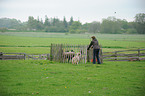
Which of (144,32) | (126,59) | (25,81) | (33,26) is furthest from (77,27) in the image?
(25,81)

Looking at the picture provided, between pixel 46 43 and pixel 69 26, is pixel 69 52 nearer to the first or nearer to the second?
pixel 46 43

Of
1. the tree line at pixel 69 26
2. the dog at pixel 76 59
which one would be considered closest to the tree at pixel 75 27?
the tree line at pixel 69 26

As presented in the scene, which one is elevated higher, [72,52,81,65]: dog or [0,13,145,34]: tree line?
[0,13,145,34]: tree line

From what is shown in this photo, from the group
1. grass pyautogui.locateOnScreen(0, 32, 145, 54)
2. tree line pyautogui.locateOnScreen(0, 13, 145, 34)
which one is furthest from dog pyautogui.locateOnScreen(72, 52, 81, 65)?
tree line pyautogui.locateOnScreen(0, 13, 145, 34)

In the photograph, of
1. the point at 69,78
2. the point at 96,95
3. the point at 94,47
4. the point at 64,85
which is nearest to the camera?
the point at 96,95

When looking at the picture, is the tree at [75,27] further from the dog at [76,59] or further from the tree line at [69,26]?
the dog at [76,59]

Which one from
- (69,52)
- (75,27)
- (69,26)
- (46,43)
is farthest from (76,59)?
(69,26)

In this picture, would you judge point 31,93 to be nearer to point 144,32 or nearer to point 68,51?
point 68,51

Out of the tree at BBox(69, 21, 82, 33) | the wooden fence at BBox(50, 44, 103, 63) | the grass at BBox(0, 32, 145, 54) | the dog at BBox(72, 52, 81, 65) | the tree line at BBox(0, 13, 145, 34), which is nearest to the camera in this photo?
the dog at BBox(72, 52, 81, 65)

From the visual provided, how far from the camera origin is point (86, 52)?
1585 centimetres

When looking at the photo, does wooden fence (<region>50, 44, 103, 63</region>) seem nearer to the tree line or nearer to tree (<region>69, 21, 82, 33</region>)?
the tree line

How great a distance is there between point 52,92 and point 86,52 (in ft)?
29.7

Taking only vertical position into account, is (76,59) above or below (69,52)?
below

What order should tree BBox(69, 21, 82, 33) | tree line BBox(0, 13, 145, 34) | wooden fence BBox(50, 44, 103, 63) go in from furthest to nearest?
tree BBox(69, 21, 82, 33), tree line BBox(0, 13, 145, 34), wooden fence BBox(50, 44, 103, 63)
